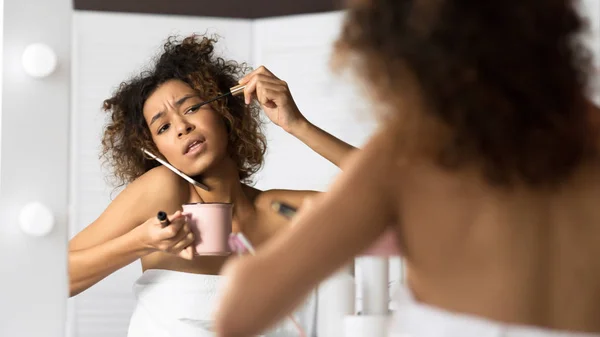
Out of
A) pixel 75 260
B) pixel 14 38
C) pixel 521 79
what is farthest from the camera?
pixel 75 260

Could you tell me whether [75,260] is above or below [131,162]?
below

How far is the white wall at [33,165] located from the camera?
596mm

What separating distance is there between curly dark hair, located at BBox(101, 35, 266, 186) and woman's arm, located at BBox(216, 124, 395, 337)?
0.60 metres

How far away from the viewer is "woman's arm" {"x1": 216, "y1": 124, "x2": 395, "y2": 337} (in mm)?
400

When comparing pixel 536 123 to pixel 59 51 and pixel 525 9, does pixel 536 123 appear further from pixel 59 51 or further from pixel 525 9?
pixel 59 51

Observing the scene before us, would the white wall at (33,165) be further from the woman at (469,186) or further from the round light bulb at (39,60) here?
the woman at (469,186)

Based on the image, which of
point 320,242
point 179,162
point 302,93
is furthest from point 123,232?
point 320,242

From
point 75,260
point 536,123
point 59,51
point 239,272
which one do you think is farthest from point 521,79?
point 75,260

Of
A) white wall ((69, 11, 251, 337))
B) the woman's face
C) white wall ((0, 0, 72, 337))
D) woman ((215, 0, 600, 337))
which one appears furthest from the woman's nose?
woman ((215, 0, 600, 337))

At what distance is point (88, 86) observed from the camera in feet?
3.30

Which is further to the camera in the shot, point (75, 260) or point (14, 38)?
point (75, 260)

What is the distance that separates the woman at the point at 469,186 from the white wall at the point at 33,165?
0.81ft

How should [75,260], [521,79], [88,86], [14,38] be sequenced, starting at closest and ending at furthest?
[521,79], [14,38], [75,260], [88,86]

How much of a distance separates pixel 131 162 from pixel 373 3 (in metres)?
0.67
